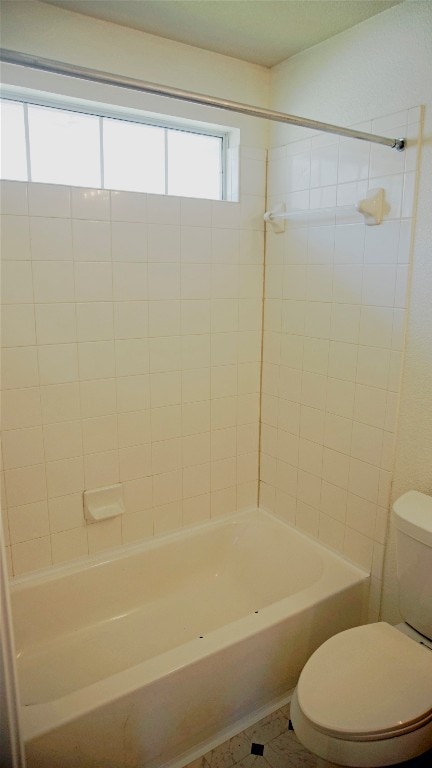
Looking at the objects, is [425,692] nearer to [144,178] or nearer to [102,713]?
[102,713]

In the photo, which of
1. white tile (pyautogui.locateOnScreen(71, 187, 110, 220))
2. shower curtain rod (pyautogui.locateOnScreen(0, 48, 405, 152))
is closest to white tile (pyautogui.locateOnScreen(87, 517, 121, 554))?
white tile (pyautogui.locateOnScreen(71, 187, 110, 220))

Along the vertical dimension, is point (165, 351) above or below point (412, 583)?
above

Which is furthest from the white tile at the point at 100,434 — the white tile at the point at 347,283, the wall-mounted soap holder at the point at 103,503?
the white tile at the point at 347,283

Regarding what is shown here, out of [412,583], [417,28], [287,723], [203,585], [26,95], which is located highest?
[417,28]

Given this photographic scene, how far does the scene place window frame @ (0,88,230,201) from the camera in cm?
175

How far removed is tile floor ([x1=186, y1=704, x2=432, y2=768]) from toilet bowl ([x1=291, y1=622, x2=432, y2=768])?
0.40m

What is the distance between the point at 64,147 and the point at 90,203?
0.26 meters

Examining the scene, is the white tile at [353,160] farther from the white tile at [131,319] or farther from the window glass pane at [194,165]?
the white tile at [131,319]

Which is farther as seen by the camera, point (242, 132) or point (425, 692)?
point (242, 132)

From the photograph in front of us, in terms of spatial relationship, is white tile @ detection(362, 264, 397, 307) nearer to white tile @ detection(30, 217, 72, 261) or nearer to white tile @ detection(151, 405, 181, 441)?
white tile @ detection(151, 405, 181, 441)

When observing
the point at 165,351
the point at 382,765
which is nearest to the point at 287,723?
the point at 382,765

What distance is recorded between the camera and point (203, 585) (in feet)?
7.36

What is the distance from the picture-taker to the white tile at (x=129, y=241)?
187 cm

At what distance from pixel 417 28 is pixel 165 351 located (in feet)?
4.66
